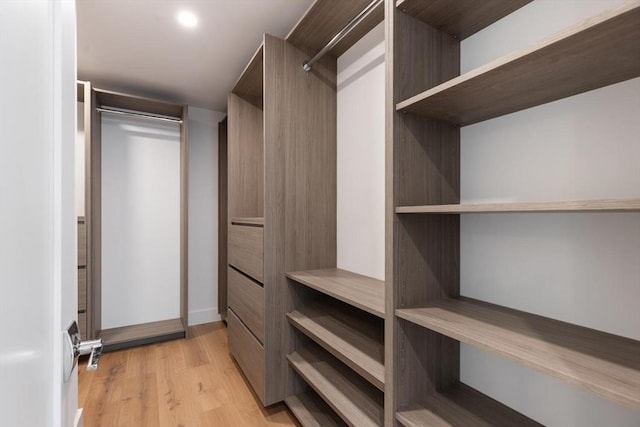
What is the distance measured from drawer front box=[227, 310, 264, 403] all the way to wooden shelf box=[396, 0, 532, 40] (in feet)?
5.75

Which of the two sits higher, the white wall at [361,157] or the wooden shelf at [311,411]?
the white wall at [361,157]

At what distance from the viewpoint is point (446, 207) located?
80 centimetres

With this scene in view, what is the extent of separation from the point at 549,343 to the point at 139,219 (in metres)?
3.15

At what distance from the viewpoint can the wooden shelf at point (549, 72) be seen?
56cm

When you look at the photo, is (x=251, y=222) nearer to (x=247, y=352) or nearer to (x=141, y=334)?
(x=247, y=352)

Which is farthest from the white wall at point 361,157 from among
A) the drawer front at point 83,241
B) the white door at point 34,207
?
the drawer front at point 83,241

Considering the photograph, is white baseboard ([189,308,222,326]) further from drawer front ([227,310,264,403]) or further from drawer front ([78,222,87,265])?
drawer front ([78,222,87,265])

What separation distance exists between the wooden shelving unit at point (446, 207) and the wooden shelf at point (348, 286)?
16 cm

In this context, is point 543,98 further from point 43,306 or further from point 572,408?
point 43,306

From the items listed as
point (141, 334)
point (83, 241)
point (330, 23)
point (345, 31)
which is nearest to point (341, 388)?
point (345, 31)

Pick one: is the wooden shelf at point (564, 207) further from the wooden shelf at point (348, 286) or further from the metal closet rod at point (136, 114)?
the metal closet rod at point (136, 114)

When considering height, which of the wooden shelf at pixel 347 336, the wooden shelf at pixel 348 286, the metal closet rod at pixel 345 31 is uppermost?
the metal closet rod at pixel 345 31

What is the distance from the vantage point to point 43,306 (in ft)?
1.42

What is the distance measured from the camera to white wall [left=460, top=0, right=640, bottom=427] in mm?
Result: 734
